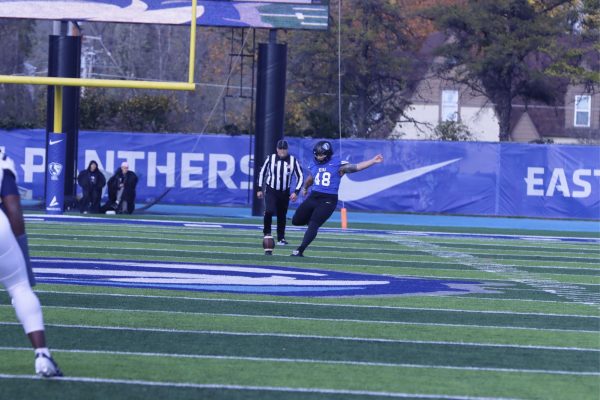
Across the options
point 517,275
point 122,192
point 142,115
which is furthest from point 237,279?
point 142,115

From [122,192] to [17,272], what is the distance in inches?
713

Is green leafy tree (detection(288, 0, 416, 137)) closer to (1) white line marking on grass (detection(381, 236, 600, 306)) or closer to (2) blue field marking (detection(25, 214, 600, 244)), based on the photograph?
(2) blue field marking (detection(25, 214, 600, 244))

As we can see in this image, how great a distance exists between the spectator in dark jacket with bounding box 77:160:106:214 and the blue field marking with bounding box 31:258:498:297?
1084 centimetres

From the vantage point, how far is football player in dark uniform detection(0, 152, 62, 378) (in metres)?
6.00

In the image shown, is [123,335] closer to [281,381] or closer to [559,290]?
[281,381]

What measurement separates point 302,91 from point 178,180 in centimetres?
1247

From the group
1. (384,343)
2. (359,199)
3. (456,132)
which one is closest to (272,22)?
(359,199)

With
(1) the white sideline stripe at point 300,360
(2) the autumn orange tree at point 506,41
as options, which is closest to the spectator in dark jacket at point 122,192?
(2) the autumn orange tree at point 506,41

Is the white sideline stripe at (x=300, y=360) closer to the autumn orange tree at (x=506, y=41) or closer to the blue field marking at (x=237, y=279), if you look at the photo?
the blue field marking at (x=237, y=279)

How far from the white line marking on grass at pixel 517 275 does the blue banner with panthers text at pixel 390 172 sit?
10.2 meters

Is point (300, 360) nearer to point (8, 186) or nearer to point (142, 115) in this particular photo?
point (8, 186)

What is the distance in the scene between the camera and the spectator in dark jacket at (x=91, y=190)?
2367 centimetres

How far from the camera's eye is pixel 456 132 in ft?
110

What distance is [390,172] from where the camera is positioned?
28.1 m
